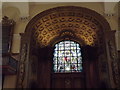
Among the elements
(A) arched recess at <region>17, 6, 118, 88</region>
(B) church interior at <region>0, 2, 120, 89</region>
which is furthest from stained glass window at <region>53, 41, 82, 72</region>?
(A) arched recess at <region>17, 6, 118, 88</region>

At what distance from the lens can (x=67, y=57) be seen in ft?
31.1

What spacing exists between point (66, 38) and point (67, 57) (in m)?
1.20

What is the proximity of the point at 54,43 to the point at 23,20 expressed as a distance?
2553 millimetres

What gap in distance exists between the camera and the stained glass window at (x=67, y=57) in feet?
30.4

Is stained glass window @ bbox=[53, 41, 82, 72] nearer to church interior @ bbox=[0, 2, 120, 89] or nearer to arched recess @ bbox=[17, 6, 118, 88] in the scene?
church interior @ bbox=[0, 2, 120, 89]

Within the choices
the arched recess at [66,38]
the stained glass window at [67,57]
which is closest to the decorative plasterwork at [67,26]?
the arched recess at [66,38]

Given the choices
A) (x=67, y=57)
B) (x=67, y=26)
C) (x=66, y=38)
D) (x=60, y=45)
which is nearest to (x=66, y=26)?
(x=67, y=26)

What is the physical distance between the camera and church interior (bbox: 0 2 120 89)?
7066 millimetres

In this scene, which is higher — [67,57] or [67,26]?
[67,26]

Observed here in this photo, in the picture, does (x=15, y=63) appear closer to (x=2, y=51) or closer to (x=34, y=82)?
(x=2, y=51)

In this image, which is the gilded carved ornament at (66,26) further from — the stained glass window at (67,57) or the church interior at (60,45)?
the stained glass window at (67,57)

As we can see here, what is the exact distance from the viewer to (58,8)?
815 centimetres

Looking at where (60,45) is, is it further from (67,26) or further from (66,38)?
(67,26)

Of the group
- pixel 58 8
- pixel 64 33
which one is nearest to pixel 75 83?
pixel 64 33
